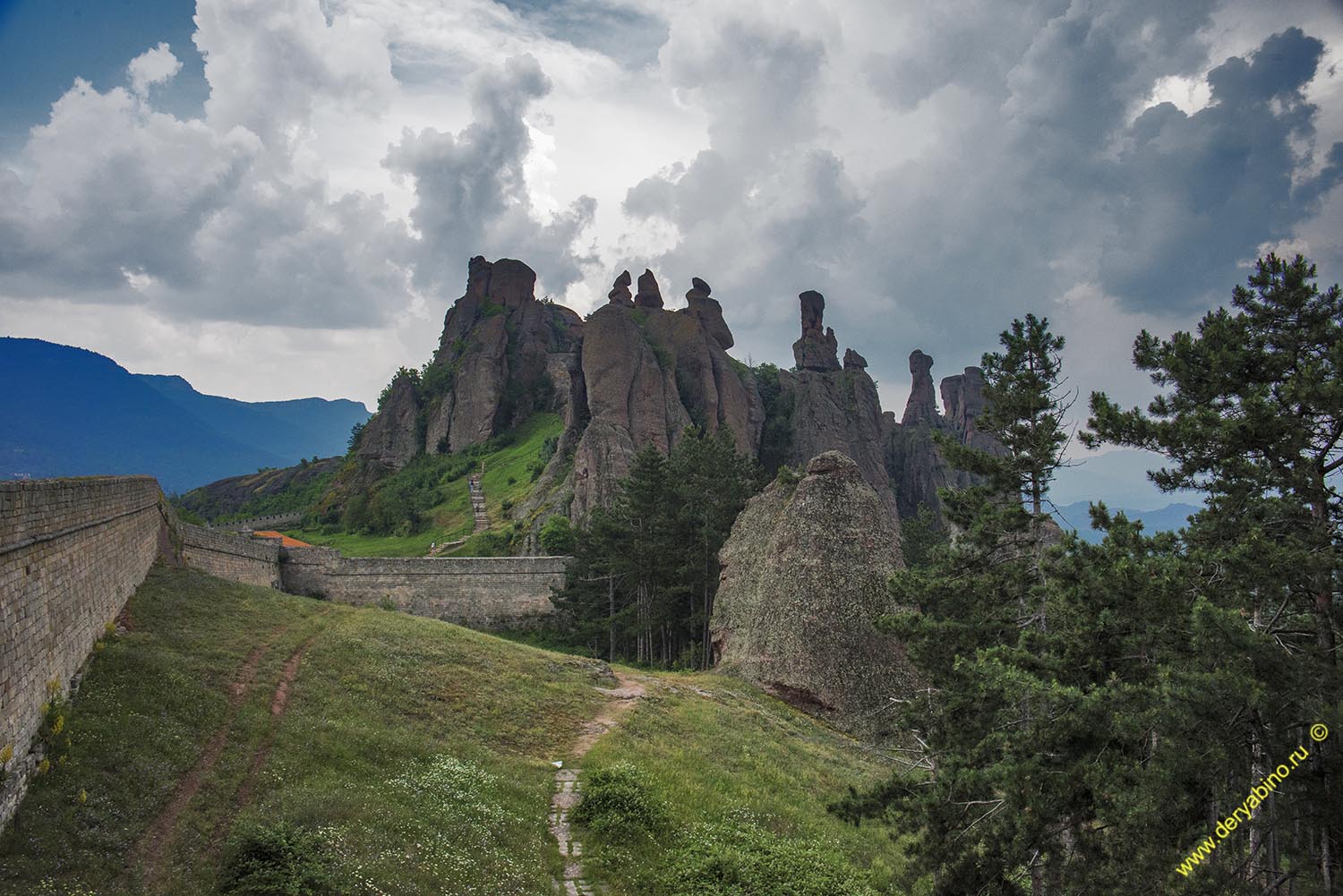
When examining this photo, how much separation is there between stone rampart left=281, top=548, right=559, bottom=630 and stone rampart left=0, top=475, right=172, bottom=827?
2899 centimetres

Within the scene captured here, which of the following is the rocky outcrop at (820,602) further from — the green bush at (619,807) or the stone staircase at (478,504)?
the stone staircase at (478,504)

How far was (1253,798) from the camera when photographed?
9805 mm

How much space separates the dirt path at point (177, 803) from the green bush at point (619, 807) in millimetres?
6700

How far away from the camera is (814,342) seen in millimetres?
102938

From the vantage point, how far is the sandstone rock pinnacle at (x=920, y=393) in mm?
122575

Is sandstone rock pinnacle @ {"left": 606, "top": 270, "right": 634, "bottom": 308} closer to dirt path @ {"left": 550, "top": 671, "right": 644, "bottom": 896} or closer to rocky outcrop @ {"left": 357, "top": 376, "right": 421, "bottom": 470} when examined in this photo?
rocky outcrop @ {"left": 357, "top": 376, "right": 421, "bottom": 470}

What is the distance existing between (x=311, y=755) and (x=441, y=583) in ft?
117

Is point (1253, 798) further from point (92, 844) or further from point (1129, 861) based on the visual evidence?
A: point (92, 844)

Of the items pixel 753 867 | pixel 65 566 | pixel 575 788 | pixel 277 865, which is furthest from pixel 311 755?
pixel 753 867

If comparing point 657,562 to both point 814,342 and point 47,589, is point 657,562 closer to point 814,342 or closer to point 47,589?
point 47,589

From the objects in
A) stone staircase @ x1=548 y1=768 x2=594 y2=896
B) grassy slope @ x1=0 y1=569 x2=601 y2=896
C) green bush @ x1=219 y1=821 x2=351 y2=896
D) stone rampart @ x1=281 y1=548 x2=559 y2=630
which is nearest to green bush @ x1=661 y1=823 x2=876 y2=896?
stone staircase @ x1=548 y1=768 x2=594 y2=896

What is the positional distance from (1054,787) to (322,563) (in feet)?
147

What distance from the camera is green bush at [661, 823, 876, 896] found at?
13766 mm

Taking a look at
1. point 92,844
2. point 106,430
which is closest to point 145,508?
point 92,844
